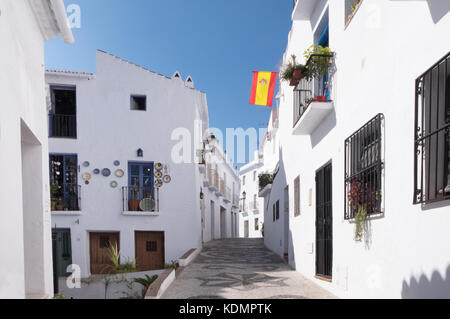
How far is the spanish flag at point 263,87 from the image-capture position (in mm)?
11758

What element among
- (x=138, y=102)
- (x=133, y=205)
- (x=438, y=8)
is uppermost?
(x=138, y=102)

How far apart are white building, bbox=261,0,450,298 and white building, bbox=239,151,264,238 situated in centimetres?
2113

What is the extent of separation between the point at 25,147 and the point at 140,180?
6991mm

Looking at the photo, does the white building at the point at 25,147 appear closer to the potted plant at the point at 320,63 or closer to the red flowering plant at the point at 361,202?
the red flowering plant at the point at 361,202

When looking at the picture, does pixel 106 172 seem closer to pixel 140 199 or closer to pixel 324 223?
pixel 140 199

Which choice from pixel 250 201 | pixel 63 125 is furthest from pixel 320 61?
pixel 250 201

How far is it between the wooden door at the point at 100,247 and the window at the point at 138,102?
456 cm

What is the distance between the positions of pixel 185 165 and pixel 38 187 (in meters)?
7.23

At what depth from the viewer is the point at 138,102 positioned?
11.4m

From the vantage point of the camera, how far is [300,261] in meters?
7.21

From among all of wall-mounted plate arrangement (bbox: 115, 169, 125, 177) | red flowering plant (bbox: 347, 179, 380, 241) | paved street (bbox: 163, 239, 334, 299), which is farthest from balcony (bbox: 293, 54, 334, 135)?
wall-mounted plate arrangement (bbox: 115, 169, 125, 177)

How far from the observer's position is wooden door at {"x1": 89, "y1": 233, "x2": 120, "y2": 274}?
10.8 meters

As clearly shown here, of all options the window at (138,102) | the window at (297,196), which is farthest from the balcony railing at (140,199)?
the window at (297,196)
